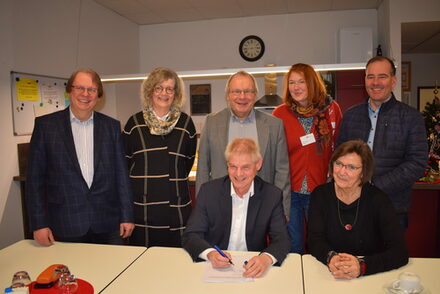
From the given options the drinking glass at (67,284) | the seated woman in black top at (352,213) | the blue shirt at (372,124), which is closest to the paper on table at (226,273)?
the seated woman in black top at (352,213)

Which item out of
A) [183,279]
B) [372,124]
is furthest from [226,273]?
[372,124]

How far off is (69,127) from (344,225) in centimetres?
159

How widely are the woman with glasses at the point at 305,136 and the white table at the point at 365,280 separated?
816 mm

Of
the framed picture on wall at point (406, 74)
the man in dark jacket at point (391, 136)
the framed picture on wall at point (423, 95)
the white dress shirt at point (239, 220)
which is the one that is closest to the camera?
the white dress shirt at point (239, 220)

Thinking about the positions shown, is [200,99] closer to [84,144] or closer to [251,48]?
[251,48]

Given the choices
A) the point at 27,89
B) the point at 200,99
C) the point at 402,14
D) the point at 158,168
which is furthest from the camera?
the point at 200,99

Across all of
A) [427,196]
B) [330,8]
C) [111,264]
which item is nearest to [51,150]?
[111,264]

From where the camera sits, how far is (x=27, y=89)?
3.58 metres

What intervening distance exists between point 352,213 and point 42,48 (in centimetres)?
353

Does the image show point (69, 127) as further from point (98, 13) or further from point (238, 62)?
point (238, 62)

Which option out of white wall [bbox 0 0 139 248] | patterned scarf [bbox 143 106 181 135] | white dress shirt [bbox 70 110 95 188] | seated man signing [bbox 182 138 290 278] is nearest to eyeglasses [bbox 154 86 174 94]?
patterned scarf [bbox 143 106 181 135]

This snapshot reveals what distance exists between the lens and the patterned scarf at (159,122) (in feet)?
6.89

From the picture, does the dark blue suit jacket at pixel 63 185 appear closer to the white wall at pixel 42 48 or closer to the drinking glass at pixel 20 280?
the drinking glass at pixel 20 280

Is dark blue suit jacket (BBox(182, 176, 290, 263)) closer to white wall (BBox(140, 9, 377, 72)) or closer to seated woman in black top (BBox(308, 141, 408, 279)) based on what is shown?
seated woman in black top (BBox(308, 141, 408, 279))
